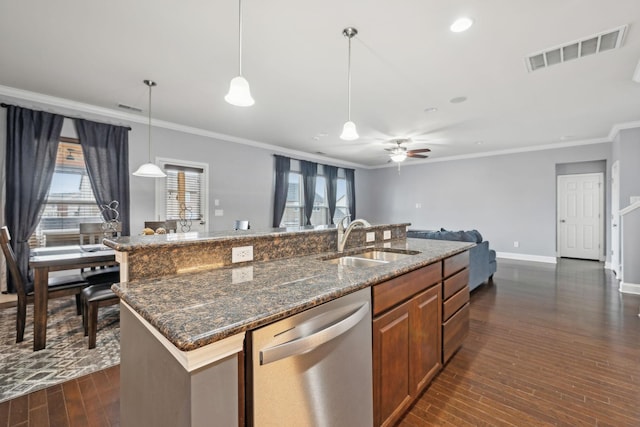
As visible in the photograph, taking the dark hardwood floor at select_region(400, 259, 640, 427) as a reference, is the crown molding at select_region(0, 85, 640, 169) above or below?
above

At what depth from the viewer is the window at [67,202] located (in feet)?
12.7

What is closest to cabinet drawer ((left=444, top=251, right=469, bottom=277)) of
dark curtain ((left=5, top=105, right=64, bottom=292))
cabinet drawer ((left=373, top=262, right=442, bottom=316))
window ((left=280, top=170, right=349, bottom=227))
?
cabinet drawer ((left=373, top=262, right=442, bottom=316))

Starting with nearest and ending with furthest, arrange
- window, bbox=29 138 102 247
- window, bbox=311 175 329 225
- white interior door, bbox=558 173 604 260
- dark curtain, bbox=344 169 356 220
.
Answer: window, bbox=29 138 102 247 < white interior door, bbox=558 173 604 260 < window, bbox=311 175 329 225 < dark curtain, bbox=344 169 356 220

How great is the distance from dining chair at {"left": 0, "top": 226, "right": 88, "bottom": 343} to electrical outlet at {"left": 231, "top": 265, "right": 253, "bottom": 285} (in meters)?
2.27

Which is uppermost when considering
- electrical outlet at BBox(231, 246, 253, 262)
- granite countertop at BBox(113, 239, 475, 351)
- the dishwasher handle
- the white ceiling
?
the white ceiling

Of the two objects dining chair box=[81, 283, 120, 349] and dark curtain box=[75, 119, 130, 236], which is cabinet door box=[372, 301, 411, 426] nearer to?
dining chair box=[81, 283, 120, 349]

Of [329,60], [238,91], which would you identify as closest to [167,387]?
[238,91]

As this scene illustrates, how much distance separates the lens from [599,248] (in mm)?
6453

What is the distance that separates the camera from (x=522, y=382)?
202 centimetres

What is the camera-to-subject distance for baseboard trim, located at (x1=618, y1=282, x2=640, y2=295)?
3980mm

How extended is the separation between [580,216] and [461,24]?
6.98 m

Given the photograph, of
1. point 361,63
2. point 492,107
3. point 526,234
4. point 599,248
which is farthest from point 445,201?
point 361,63

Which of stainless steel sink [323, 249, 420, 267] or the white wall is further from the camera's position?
the white wall

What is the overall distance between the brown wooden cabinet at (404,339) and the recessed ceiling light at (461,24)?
6.09 feet
